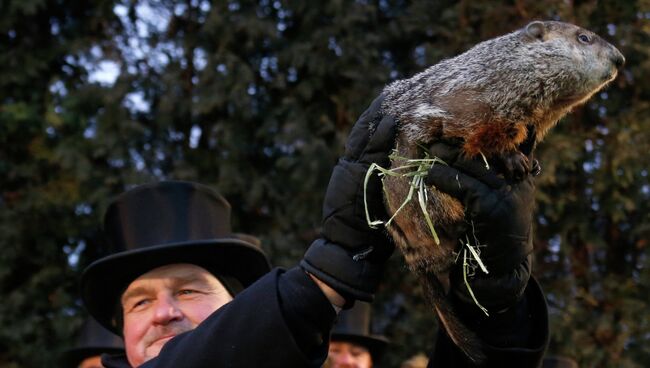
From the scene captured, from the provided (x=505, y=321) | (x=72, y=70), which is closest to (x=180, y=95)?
(x=72, y=70)

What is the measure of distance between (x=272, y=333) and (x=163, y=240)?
3.97ft

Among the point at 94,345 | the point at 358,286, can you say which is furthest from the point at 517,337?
the point at 94,345

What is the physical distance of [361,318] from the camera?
4660 millimetres

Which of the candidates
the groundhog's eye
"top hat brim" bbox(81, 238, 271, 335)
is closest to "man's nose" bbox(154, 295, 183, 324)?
"top hat brim" bbox(81, 238, 271, 335)

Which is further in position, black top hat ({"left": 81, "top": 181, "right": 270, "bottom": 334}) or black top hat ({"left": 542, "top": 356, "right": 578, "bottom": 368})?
black top hat ({"left": 542, "top": 356, "right": 578, "bottom": 368})

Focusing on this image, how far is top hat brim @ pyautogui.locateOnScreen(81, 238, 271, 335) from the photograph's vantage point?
2.86 meters

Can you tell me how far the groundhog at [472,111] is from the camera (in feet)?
5.95

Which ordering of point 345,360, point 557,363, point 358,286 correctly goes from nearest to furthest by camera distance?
1. point 358,286
2. point 557,363
3. point 345,360

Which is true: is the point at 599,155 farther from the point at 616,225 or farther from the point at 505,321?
the point at 505,321

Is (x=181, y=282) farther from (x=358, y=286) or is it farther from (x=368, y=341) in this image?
(x=368, y=341)

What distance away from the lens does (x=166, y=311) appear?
2.71 metres

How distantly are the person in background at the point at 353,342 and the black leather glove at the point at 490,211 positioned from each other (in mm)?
2561

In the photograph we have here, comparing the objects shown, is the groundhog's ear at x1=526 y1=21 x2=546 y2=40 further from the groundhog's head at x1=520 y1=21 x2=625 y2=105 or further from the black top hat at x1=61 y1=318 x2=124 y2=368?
the black top hat at x1=61 y1=318 x2=124 y2=368

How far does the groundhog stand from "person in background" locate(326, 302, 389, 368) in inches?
96.1
